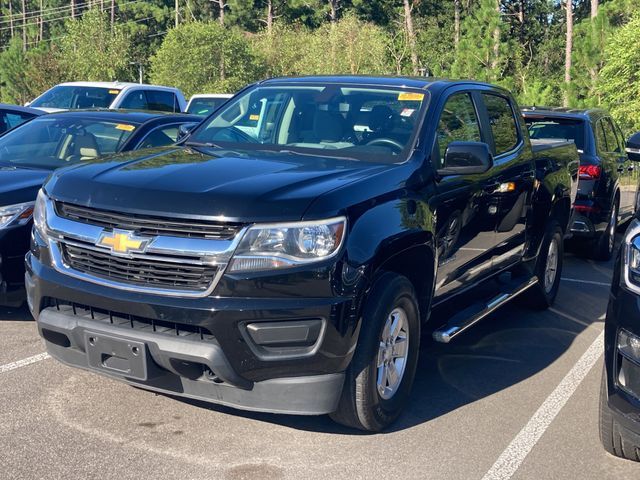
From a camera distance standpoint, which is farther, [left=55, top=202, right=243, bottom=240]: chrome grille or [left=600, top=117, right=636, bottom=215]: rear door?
[left=600, top=117, right=636, bottom=215]: rear door

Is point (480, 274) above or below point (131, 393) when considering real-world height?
above

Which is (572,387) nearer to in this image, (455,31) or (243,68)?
(243,68)

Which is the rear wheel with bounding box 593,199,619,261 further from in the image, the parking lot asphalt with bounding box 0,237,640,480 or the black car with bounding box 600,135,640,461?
the black car with bounding box 600,135,640,461

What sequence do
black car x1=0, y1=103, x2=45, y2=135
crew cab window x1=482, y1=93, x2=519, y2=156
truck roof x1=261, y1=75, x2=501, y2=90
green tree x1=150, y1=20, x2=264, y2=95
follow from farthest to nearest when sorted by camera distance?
green tree x1=150, y1=20, x2=264, y2=95 < black car x1=0, y1=103, x2=45, y2=135 < crew cab window x1=482, y1=93, x2=519, y2=156 < truck roof x1=261, y1=75, x2=501, y2=90

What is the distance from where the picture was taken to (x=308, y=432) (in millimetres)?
4480

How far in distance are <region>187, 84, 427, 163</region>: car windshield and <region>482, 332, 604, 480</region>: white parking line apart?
1.69m

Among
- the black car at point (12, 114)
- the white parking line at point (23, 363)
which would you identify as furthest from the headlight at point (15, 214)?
the black car at point (12, 114)

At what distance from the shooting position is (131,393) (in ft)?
16.1

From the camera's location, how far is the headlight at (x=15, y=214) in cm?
585

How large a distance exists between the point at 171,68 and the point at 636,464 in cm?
4093

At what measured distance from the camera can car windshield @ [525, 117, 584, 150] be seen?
32.0 feet

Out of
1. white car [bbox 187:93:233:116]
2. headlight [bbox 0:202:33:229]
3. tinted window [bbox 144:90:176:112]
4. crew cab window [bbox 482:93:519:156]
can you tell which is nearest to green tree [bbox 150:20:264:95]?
white car [bbox 187:93:233:116]

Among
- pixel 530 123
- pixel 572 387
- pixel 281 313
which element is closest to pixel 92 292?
pixel 281 313

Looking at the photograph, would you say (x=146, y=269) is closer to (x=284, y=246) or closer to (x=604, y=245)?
(x=284, y=246)
